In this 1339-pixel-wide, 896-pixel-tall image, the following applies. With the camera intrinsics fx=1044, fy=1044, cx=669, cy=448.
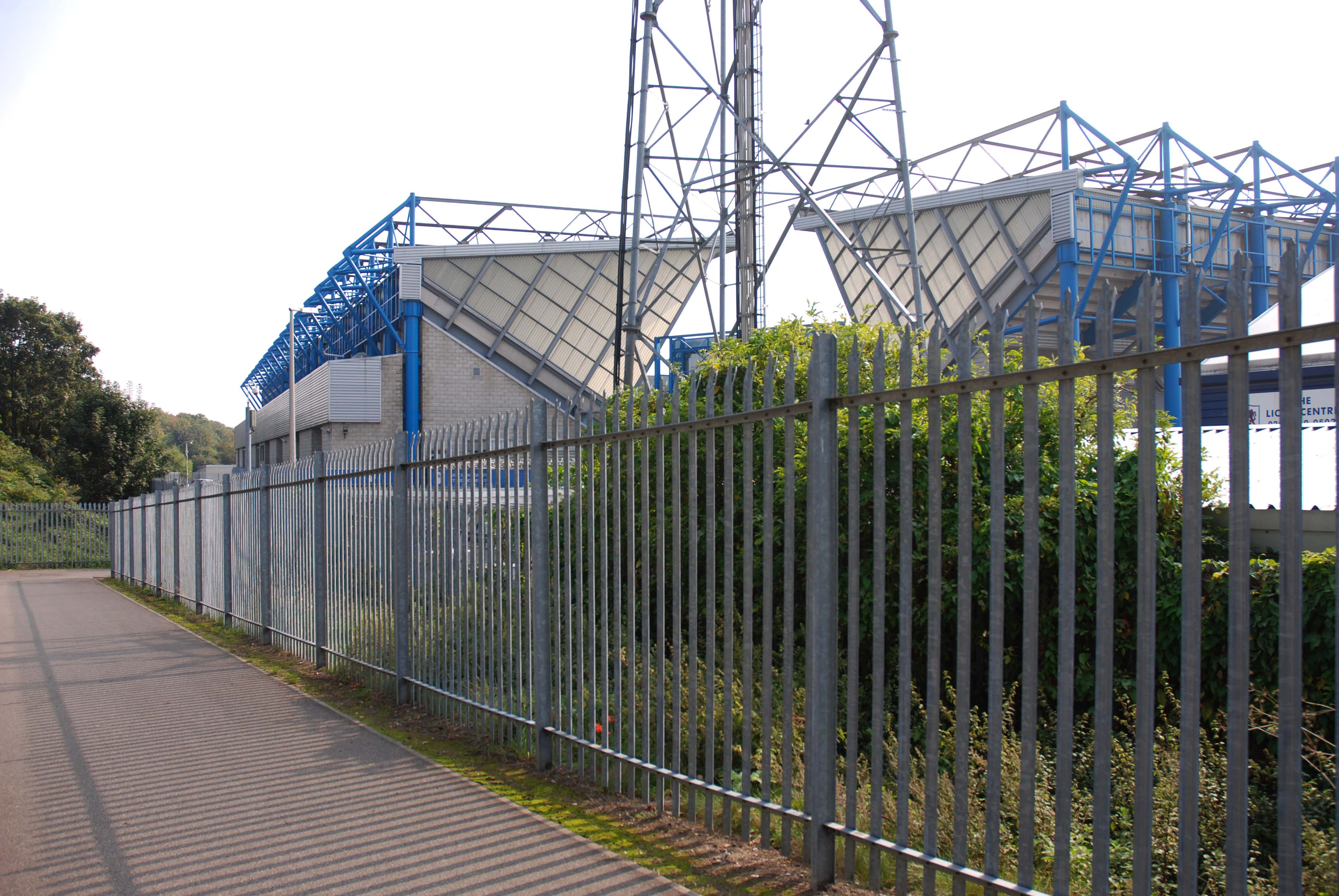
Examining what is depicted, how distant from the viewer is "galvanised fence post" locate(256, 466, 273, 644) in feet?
37.8

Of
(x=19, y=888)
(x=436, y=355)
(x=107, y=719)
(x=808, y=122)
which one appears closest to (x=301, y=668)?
(x=107, y=719)

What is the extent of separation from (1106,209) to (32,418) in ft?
164

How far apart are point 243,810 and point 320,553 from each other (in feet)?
14.2

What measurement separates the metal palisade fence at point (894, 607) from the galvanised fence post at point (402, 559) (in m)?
0.03

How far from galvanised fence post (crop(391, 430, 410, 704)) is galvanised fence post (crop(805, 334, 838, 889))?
14.9 ft

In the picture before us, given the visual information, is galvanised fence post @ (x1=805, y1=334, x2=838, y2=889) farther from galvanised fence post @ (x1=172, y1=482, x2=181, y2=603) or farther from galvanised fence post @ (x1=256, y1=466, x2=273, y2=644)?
galvanised fence post @ (x1=172, y1=482, x2=181, y2=603)

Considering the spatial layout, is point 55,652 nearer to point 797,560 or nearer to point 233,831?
point 233,831

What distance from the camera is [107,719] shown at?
7.91m

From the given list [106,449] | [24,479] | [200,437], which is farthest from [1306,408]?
[200,437]

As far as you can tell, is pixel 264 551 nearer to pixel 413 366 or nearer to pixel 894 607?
pixel 894 607

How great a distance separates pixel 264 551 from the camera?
11555mm

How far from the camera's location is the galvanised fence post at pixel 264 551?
11523mm

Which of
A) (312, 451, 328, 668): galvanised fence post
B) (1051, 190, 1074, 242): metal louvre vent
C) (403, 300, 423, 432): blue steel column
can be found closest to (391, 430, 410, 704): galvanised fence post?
(312, 451, 328, 668): galvanised fence post

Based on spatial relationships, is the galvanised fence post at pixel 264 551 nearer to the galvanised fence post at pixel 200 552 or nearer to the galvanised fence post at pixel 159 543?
the galvanised fence post at pixel 200 552
